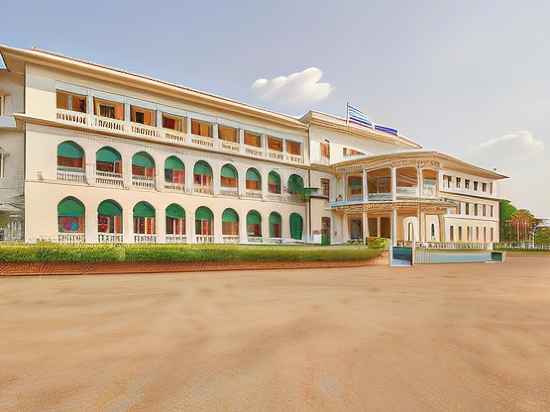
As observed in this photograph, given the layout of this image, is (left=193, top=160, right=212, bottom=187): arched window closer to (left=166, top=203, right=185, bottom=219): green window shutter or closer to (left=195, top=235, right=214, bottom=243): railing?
(left=166, top=203, right=185, bottom=219): green window shutter

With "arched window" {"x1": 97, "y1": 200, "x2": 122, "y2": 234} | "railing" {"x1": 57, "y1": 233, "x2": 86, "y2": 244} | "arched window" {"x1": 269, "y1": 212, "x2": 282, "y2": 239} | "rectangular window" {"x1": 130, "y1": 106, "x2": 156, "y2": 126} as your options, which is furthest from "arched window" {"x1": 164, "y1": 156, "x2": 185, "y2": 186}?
"arched window" {"x1": 269, "y1": 212, "x2": 282, "y2": 239}

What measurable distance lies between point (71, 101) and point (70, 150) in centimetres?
327

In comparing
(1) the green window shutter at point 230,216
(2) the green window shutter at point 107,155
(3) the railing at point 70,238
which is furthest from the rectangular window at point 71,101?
(1) the green window shutter at point 230,216

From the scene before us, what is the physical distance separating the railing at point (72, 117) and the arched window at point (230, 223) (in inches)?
447

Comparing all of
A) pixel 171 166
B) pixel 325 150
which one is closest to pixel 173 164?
pixel 171 166

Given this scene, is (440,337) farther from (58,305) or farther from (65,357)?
(58,305)

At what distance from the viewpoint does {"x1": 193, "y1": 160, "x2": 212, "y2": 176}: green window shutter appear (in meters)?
26.3

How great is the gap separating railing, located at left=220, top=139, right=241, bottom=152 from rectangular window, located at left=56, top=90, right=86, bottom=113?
9814mm

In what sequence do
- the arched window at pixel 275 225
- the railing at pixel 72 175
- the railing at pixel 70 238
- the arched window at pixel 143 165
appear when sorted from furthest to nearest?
the arched window at pixel 275 225 < the arched window at pixel 143 165 < the railing at pixel 72 175 < the railing at pixel 70 238

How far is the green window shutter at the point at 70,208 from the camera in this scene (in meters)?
20.4

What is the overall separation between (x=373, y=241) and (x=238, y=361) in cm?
2027

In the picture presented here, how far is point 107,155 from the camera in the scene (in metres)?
22.4

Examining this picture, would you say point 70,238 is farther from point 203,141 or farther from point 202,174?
point 203,141

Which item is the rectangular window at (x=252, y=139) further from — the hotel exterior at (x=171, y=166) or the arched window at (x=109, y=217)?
the arched window at (x=109, y=217)
